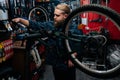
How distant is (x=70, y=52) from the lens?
1518 mm

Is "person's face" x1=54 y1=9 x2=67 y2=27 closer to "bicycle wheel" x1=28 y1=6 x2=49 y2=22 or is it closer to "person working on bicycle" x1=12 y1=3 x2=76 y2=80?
"person working on bicycle" x1=12 y1=3 x2=76 y2=80

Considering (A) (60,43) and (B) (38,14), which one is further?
(B) (38,14)

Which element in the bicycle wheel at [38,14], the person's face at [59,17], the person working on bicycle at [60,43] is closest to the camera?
the person working on bicycle at [60,43]

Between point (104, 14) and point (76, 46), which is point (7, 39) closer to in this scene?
point (76, 46)

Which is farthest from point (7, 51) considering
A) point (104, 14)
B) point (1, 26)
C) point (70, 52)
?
point (104, 14)

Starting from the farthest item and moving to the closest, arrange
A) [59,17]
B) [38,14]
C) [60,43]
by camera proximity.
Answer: [38,14] < [59,17] < [60,43]

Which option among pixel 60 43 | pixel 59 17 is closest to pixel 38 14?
pixel 59 17

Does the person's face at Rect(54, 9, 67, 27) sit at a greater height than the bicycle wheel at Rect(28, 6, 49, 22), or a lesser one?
lesser

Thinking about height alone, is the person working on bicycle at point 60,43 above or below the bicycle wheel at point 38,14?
below

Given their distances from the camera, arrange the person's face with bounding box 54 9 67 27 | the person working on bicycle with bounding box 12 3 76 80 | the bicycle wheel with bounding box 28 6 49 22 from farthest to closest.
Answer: the bicycle wheel with bounding box 28 6 49 22
the person's face with bounding box 54 9 67 27
the person working on bicycle with bounding box 12 3 76 80

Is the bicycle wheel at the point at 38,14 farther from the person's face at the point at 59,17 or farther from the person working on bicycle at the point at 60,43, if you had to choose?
the person's face at the point at 59,17

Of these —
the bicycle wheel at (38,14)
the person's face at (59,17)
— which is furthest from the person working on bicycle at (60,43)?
the bicycle wheel at (38,14)

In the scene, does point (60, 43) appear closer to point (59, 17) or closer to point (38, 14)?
point (59, 17)

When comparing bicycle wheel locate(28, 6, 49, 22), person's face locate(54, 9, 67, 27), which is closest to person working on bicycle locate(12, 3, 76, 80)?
person's face locate(54, 9, 67, 27)
